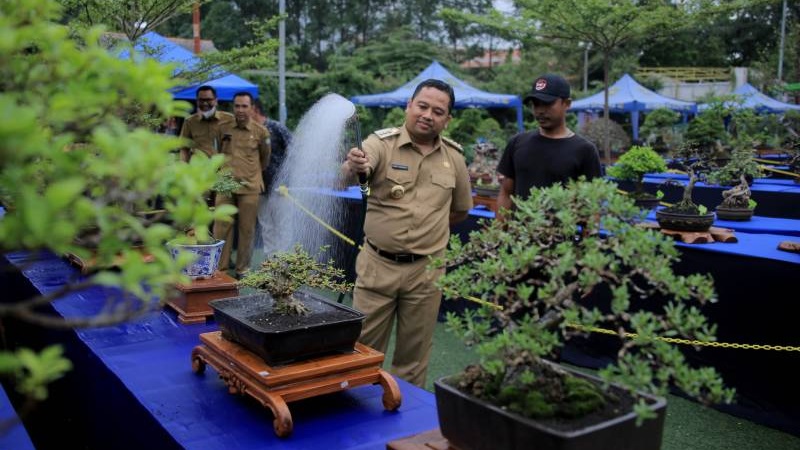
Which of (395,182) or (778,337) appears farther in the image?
(778,337)

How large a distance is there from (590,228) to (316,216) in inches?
184

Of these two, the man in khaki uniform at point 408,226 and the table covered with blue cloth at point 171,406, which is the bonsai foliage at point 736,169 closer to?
the man in khaki uniform at point 408,226

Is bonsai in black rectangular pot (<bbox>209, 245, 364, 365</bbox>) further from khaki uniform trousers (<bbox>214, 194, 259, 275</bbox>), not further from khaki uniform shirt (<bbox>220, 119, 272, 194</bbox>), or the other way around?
khaki uniform trousers (<bbox>214, 194, 259, 275</bbox>)

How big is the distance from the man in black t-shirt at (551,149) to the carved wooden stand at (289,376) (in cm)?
127

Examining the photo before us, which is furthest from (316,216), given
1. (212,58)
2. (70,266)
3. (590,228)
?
(590,228)

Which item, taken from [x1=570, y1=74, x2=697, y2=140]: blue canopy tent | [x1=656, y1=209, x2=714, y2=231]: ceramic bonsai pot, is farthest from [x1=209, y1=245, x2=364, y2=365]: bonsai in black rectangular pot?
[x1=570, y1=74, x2=697, y2=140]: blue canopy tent

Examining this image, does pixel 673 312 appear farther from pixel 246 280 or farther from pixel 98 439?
pixel 98 439

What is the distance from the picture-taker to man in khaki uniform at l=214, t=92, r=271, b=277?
5.58m

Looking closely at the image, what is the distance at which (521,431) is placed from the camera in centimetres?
131

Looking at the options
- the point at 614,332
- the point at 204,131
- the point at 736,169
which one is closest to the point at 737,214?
the point at 736,169

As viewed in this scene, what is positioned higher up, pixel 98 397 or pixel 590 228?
pixel 590 228

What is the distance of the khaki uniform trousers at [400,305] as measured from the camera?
2.85 meters

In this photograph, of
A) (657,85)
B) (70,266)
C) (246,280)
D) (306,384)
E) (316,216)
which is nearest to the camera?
(306,384)

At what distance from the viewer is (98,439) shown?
8.49ft
